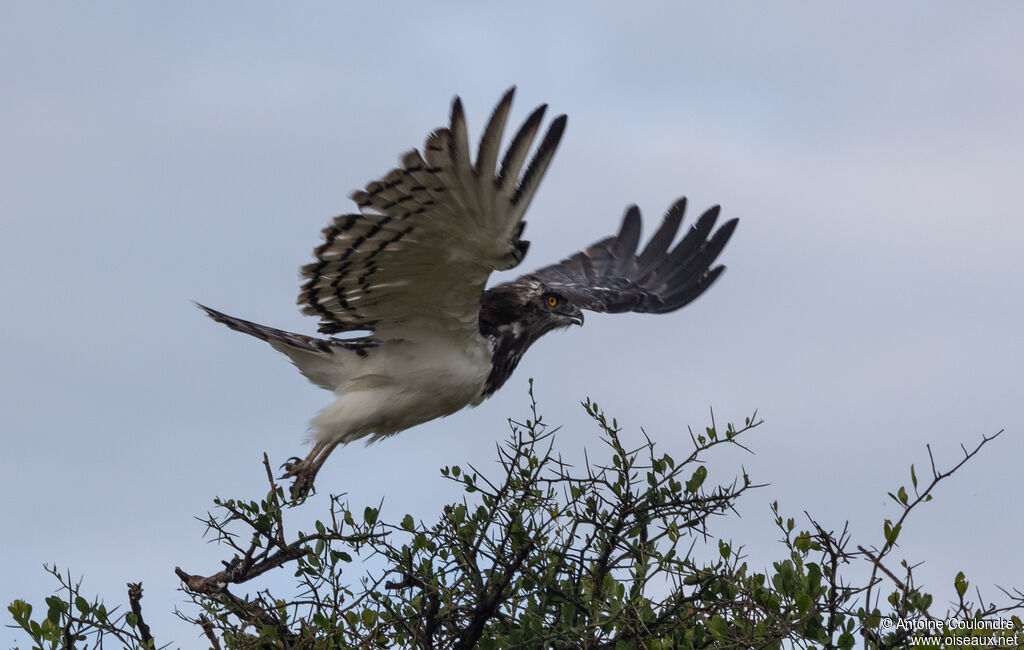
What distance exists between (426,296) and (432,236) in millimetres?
718

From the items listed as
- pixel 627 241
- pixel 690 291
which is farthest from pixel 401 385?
pixel 627 241

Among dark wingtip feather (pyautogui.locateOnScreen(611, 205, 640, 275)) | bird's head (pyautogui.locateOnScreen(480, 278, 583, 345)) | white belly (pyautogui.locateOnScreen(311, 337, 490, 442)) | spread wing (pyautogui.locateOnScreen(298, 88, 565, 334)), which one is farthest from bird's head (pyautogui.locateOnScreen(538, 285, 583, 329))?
dark wingtip feather (pyautogui.locateOnScreen(611, 205, 640, 275))

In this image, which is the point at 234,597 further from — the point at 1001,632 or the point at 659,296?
the point at 659,296

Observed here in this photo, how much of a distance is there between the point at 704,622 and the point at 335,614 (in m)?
1.35

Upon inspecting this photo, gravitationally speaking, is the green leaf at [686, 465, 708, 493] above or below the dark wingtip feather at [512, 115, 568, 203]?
below

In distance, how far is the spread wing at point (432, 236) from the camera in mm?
4707

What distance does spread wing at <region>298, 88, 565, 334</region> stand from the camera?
4707 mm

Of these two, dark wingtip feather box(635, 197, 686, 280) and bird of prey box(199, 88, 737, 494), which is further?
dark wingtip feather box(635, 197, 686, 280)

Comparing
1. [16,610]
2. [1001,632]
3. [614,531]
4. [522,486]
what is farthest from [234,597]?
[1001,632]

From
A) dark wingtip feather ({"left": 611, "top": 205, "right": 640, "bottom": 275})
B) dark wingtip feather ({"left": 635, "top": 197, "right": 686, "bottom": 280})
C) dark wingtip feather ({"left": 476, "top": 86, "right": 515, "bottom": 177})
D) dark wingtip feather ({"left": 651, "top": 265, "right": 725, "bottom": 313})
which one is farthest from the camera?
dark wingtip feather ({"left": 611, "top": 205, "right": 640, "bottom": 275})

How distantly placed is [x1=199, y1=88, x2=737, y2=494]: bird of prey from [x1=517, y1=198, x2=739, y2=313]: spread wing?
2.48 feet

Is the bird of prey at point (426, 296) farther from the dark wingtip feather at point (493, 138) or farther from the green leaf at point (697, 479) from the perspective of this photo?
the green leaf at point (697, 479)

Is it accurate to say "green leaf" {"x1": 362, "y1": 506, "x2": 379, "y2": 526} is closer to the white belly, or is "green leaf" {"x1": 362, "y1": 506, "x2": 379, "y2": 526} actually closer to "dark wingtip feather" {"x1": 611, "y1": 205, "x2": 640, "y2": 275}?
the white belly

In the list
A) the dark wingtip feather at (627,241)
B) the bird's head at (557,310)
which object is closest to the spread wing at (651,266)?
the dark wingtip feather at (627,241)
